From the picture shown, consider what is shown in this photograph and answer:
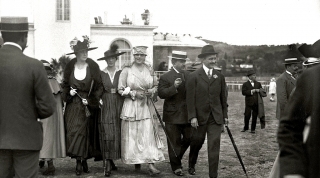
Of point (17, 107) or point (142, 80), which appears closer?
point (17, 107)

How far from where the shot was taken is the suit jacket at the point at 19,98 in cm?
459

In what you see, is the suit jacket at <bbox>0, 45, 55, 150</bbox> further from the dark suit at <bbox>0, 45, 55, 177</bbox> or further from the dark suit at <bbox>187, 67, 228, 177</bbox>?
the dark suit at <bbox>187, 67, 228, 177</bbox>

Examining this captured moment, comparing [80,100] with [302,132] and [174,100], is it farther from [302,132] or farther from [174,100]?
[302,132]

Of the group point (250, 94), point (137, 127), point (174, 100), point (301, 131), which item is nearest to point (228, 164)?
point (174, 100)

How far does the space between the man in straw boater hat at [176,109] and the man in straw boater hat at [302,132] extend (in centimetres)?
570

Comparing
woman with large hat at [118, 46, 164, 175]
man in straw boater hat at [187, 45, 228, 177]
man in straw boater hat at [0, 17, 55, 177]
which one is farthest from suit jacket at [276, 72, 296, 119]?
man in straw boater hat at [0, 17, 55, 177]

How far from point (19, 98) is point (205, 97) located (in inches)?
152

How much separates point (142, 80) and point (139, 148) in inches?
45.0

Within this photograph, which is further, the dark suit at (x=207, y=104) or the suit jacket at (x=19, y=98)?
the dark suit at (x=207, y=104)

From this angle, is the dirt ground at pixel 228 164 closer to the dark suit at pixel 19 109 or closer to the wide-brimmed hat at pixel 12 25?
the dark suit at pixel 19 109

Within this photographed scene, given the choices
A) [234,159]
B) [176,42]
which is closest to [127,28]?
[176,42]

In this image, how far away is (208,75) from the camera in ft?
26.3

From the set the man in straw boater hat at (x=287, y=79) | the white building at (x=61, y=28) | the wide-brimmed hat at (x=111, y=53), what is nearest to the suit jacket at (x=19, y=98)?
the wide-brimmed hat at (x=111, y=53)

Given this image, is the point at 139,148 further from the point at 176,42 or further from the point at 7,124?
the point at 176,42
